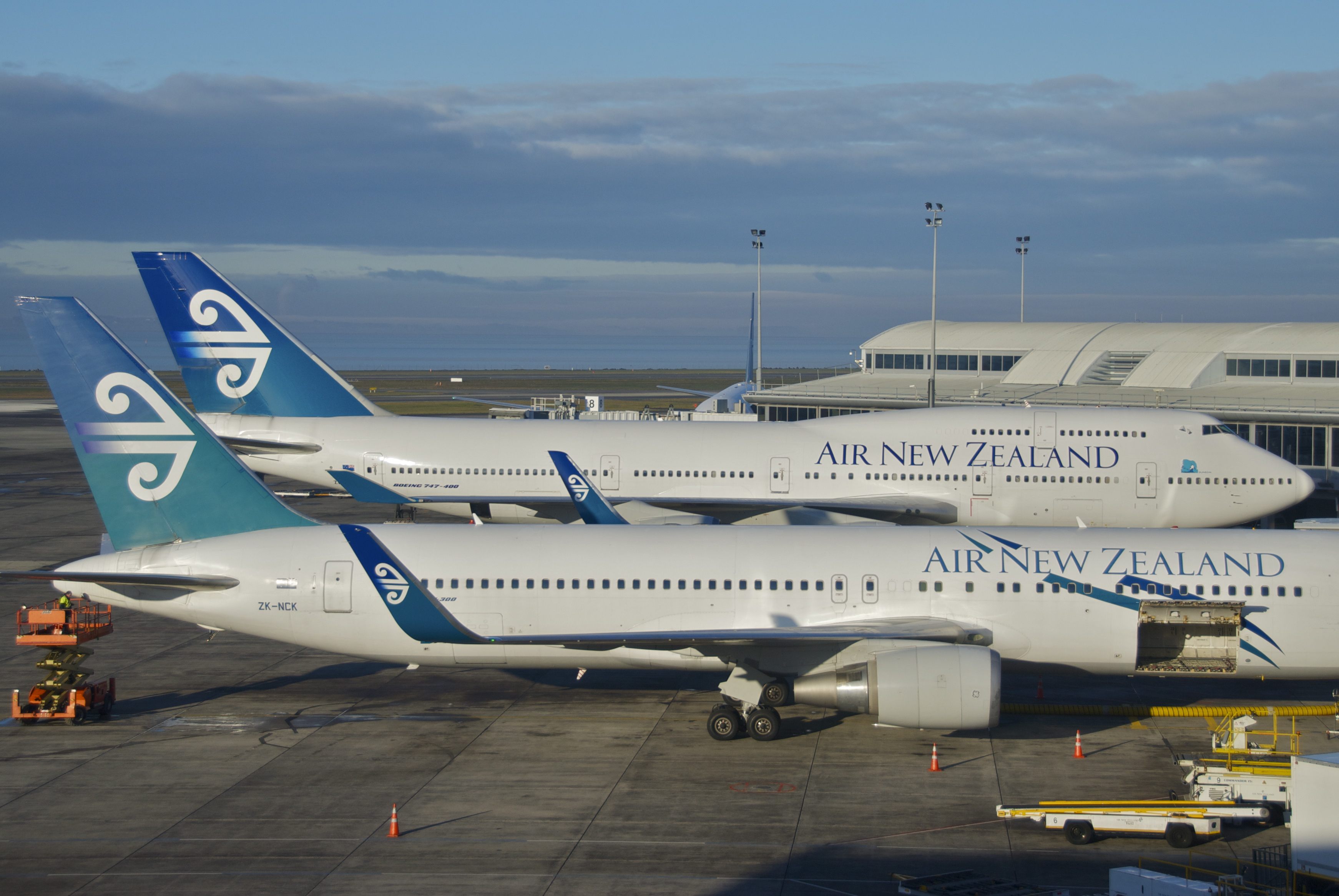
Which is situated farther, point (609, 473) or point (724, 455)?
point (609, 473)

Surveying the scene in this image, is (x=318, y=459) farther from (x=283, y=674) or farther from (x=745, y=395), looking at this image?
(x=745, y=395)

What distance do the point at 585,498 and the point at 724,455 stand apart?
9020mm

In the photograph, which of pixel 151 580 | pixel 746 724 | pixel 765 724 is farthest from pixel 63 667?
pixel 765 724

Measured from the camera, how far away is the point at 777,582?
1991 centimetres

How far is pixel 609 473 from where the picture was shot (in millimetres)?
35375

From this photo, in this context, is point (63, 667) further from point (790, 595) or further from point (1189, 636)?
point (1189, 636)

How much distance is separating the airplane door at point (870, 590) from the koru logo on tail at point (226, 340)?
81.7 ft

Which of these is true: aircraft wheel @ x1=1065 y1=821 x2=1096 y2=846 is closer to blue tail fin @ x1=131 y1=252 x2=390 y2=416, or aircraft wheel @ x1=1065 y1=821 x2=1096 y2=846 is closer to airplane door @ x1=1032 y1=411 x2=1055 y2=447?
airplane door @ x1=1032 y1=411 x2=1055 y2=447

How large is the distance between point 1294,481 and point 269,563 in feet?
96.2

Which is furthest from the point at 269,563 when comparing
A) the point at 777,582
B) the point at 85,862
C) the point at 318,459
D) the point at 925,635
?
the point at 318,459

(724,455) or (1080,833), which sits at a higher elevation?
(724,455)

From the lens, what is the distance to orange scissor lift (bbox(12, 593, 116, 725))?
66.7 feet

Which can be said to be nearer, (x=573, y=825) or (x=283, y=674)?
(x=573, y=825)

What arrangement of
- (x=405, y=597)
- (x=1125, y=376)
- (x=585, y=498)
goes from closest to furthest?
(x=405, y=597) → (x=585, y=498) → (x=1125, y=376)
